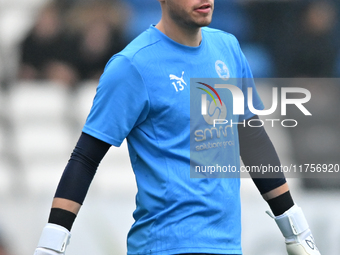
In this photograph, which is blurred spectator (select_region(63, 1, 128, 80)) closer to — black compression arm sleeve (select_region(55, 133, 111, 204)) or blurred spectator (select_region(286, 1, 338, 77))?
blurred spectator (select_region(286, 1, 338, 77))

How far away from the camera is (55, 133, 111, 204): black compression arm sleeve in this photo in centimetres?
201

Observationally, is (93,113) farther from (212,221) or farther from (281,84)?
(281,84)

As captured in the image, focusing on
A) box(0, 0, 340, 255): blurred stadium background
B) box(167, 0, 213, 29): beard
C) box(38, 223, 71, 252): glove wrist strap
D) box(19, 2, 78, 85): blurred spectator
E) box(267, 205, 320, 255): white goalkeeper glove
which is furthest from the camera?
box(19, 2, 78, 85): blurred spectator

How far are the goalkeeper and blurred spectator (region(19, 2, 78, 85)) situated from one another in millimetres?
2160

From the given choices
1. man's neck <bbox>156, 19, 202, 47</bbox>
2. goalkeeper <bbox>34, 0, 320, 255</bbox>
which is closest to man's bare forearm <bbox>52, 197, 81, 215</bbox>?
goalkeeper <bbox>34, 0, 320, 255</bbox>

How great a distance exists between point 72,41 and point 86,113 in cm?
54

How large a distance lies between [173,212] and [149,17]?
99.5 inches

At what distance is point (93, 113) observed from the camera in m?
2.07

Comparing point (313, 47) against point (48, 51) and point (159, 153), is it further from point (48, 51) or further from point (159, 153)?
point (159, 153)

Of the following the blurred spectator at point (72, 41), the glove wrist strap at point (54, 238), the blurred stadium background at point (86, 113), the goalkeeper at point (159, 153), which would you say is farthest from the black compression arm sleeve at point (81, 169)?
the blurred spectator at point (72, 41)

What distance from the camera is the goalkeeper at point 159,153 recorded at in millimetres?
2033

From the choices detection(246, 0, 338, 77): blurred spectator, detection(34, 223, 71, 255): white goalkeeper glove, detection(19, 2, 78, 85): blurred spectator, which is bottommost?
detection(34, 223, 71, 255): white goalkeeper glove

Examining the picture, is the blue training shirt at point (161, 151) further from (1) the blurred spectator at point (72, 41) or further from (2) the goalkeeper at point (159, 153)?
(1) the blurred spectator at point (72, 41)

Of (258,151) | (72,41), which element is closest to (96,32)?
(72,41)
